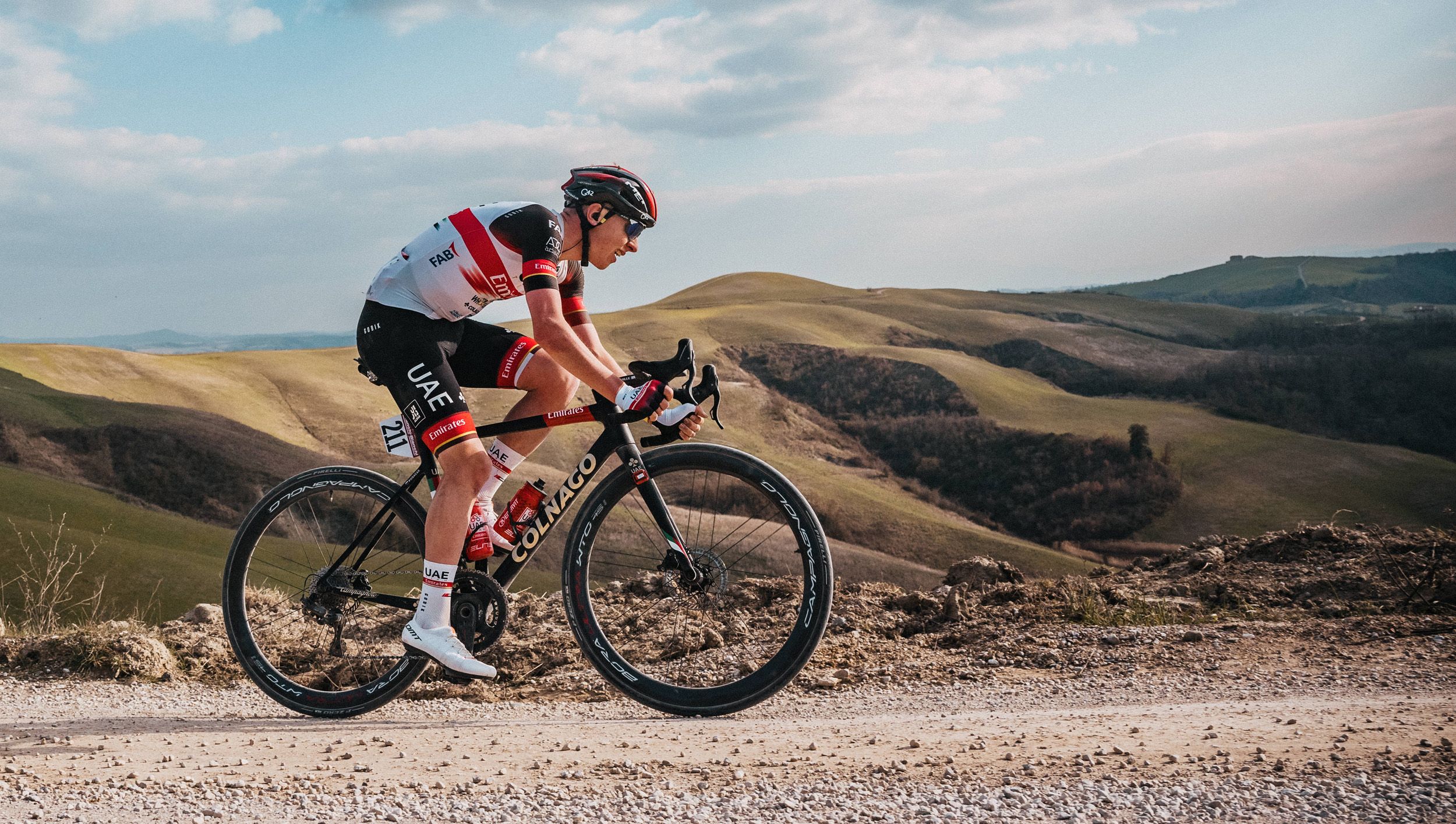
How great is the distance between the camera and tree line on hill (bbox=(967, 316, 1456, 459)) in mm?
73812

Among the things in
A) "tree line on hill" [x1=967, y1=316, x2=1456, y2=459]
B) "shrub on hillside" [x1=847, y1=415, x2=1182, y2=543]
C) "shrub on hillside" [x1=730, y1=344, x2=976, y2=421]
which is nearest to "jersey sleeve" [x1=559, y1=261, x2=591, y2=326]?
"shrub on hillside" [x1=847, y1=415, x2=1182, y2=543]

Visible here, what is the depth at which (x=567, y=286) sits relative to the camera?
504 cm

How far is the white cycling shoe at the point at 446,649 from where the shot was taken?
462 centimetres

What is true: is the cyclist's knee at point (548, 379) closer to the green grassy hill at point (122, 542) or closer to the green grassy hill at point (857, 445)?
the green grassy hill at point (122, 542)

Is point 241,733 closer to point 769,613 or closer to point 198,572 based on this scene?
point 769,613

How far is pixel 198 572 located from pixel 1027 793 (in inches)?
686

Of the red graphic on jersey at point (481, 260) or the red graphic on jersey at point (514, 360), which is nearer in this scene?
the red graphic on jersey at point (481, 260)

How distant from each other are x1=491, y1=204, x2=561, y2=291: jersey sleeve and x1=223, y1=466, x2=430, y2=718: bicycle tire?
1429mm

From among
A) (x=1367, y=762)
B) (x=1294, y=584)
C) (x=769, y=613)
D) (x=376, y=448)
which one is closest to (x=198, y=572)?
(x=769, y=613)

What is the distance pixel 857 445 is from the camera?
2859 inches

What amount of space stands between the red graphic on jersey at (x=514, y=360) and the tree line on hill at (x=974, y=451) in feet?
192

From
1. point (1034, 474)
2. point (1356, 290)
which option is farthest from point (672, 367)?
point (1356, 290)

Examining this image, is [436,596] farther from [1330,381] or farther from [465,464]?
[1330,381]

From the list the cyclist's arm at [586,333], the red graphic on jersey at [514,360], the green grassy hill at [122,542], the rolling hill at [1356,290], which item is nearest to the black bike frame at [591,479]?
the red graphic on jersey at [514,360]
